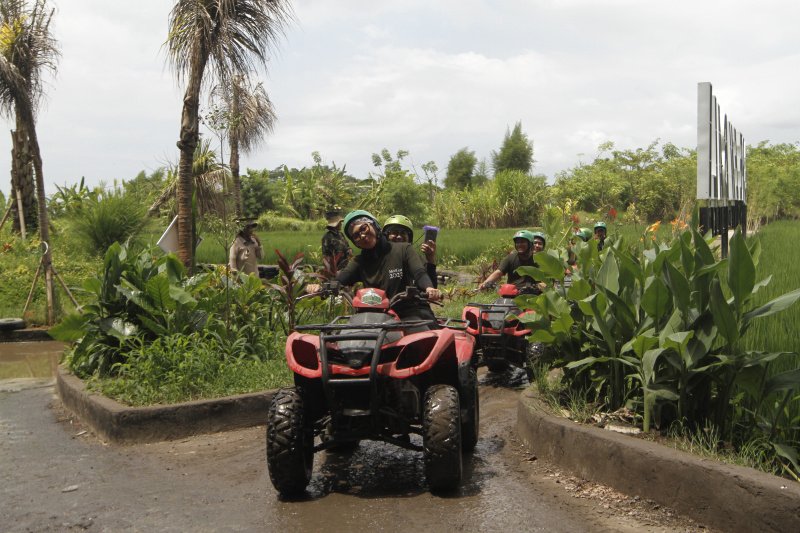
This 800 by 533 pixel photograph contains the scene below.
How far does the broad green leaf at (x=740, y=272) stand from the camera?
4.13m

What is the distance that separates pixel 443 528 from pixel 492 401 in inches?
128

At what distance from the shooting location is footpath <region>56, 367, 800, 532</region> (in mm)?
3586

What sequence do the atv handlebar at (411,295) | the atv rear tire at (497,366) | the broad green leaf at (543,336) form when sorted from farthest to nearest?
the atv rear tire at (497,366), the broad green leaf at (543,336), the atv handlebar at (411,295)

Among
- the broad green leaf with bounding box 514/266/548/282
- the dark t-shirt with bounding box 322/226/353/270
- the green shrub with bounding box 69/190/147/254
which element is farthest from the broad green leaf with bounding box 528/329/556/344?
the green shrub with bounding box 69/190/147/254

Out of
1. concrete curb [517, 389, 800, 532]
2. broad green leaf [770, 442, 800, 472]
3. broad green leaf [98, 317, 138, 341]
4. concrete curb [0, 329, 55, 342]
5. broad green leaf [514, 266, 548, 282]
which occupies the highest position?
broad green leaf [514, 266, 548, 282]

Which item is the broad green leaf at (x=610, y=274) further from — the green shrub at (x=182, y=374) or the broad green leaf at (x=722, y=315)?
the green shrub at (x=182, y=374)

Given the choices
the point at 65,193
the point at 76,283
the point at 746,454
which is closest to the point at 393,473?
the point at 746,454

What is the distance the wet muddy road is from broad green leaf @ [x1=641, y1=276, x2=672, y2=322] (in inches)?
43.5

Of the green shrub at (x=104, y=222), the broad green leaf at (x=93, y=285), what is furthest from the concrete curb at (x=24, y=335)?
the green shrub at (x=104, y=222)

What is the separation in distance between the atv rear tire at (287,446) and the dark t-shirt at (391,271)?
1.33 m

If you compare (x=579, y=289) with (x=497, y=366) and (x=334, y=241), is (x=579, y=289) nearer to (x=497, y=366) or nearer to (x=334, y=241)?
(x=497, y=366)

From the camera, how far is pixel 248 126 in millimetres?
27516

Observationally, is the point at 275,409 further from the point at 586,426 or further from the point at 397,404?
the point at 586,426

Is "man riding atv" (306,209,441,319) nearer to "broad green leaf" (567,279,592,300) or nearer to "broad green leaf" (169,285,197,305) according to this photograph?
"broad green leaf" (567,279,592,300)
